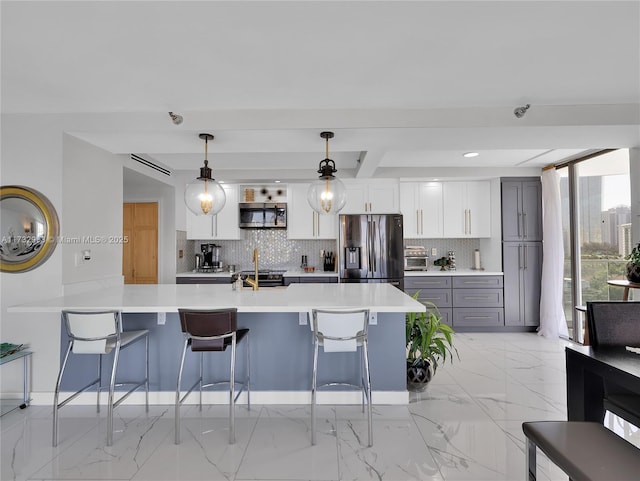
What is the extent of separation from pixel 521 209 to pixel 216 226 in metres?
4.72

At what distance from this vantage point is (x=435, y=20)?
1689 millimetres

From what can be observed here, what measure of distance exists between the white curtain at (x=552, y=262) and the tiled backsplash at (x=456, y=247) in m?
1.11

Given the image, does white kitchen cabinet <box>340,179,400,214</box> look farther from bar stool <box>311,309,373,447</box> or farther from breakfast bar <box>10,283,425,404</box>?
bar stool <box>311,309,373,447</box>

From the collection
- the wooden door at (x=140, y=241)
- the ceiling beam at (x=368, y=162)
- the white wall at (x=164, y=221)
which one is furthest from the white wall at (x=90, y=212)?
the ceiling beam at (x=368, y=162)

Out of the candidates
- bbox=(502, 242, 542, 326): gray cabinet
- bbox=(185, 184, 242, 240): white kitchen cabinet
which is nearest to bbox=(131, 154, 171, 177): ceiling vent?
bbox=(185, 184, 242, 240): white kitchen cabinet

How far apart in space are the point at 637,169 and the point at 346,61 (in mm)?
3229

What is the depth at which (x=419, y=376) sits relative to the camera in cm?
308

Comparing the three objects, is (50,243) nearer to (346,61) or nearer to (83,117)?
(83,117)

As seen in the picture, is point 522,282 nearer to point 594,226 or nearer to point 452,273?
point 452,273

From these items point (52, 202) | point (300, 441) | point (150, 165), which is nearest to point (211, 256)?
point (150, 165)

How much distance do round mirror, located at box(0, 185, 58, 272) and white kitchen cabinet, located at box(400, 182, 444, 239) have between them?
446cm

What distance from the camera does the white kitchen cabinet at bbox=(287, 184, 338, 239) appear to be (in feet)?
18.0

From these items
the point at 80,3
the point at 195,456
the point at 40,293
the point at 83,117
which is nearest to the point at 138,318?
the point at 40,293

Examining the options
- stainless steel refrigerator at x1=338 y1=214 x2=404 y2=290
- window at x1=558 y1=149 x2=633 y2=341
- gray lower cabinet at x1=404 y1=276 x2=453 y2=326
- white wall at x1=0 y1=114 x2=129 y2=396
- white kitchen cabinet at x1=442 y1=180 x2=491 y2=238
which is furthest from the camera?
white kitchen cabinet at x1=442 y1=180 x2=491 y2=238
